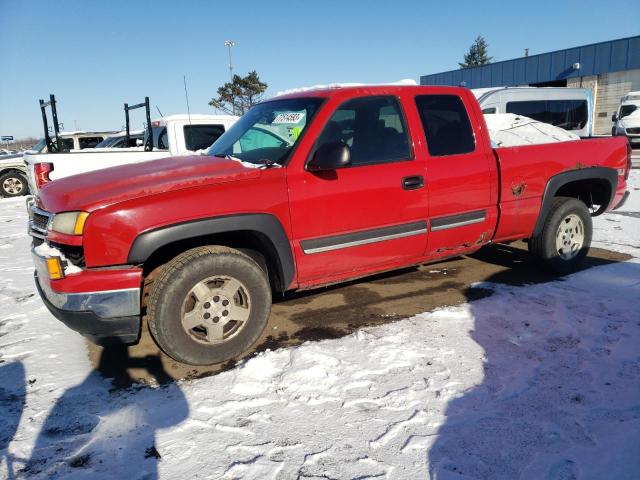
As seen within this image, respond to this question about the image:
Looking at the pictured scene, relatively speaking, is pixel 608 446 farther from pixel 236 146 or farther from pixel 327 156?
pixel 236 146

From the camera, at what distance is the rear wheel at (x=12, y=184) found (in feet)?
45.2

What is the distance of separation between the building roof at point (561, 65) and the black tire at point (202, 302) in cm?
2700

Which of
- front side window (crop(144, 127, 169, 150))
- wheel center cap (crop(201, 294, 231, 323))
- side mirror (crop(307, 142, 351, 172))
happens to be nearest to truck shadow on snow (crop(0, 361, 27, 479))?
wheel center cap (crop(201, 294, 231, 323))

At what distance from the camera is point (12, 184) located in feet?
45.7

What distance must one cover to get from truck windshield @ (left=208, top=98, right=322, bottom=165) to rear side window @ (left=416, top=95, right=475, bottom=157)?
948mm

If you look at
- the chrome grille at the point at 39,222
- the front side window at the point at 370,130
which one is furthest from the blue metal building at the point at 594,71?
the chrome grille at the point at 39,222

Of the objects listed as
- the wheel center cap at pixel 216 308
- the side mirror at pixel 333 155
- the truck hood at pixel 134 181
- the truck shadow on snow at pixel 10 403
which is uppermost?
the side mirror at pixel 333 155

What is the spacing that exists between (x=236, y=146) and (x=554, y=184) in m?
2.97

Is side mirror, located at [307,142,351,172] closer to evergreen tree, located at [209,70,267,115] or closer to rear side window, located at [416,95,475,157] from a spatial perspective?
rear side window, located at [416,95,475,157]

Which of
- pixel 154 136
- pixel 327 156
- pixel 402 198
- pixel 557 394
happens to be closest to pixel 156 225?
pixel 327 156

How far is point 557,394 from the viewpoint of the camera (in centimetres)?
269

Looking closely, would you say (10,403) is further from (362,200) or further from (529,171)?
(529,171)

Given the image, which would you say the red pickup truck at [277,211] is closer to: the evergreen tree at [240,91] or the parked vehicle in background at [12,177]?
the parked vehicle in background at [12,177]

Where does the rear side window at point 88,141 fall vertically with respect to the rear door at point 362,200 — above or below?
above
